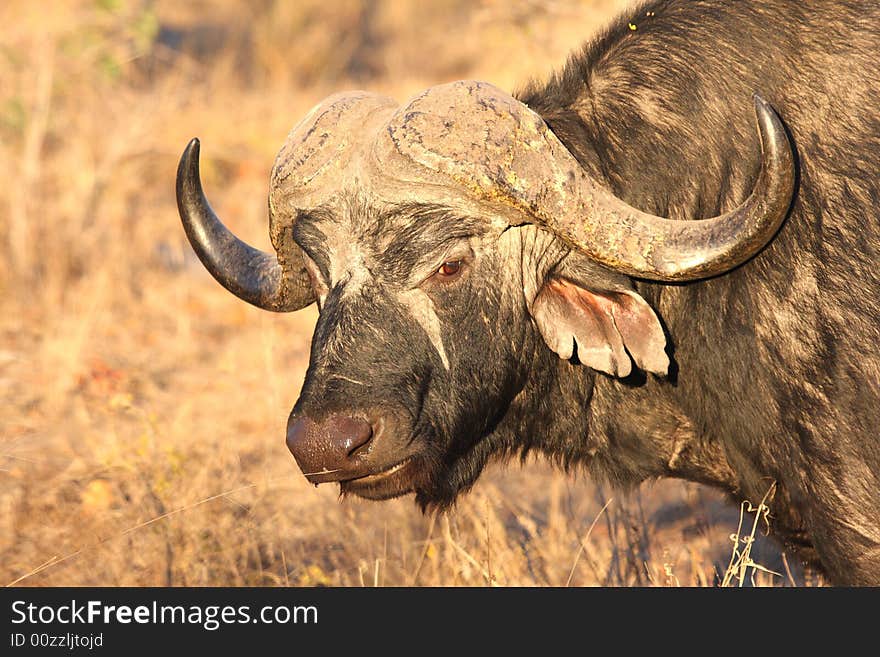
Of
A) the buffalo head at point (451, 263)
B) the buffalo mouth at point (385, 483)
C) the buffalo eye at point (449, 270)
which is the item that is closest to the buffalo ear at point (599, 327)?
the buffalo head at point (451, 263)

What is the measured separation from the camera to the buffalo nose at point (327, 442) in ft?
10.5

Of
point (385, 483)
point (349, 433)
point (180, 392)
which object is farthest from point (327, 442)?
point (180, 392)

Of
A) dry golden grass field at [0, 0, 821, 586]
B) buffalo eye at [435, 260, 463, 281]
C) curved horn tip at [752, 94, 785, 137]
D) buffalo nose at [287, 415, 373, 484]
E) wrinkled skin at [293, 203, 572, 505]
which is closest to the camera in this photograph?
curved horn tip at [752, 94, 785, 137]

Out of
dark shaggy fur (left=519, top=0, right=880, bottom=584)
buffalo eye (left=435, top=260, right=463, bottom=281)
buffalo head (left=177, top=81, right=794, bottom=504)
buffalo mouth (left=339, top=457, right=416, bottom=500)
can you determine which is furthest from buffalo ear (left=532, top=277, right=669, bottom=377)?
buffalo mouth (left=339, top=457, right=416, bottom=500)

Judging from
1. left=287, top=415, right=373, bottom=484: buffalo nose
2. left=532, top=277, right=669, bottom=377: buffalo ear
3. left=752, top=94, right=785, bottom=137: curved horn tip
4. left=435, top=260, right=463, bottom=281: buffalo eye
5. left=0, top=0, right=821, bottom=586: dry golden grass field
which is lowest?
left=0, top=0, right=821, bottom=586: dry golden grass field

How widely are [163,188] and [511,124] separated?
8.17m

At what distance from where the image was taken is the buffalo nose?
10.5ft

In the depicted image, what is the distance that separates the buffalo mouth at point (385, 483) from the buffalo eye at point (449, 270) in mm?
547

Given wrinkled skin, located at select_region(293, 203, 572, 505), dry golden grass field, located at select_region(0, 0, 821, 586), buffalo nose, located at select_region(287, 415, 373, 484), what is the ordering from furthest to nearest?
dry golden grass field, located at select_region(0, 0, 821, 586), wrinkled skin, located at select_region(293, 203, 572, 505), buffalo nose, located at select_region(287, 415, 373, 484)

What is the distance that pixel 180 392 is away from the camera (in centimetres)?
734

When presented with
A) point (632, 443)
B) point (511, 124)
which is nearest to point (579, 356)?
point (632, 443)

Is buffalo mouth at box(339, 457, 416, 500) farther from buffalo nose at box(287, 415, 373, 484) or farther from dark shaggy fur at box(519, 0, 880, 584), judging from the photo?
dark shaggy fur at box(519, 0, 880, 584)

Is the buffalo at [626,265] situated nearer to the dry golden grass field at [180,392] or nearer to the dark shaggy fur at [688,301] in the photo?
the dark shaggy fur at [688,301]

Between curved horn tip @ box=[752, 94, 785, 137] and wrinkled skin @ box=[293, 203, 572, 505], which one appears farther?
wrinkled skin @ box=[293, 203, 572, 505]
